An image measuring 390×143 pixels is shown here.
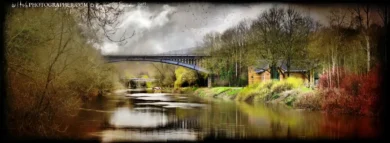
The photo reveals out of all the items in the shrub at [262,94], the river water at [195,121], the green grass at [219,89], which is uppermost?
the green grass at [219,89]

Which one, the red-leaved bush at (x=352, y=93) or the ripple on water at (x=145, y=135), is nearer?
the ripple on water at (x=145, y=135)

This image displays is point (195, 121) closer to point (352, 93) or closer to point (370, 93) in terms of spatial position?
point (352, 93)

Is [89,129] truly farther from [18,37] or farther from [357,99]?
[357,99]

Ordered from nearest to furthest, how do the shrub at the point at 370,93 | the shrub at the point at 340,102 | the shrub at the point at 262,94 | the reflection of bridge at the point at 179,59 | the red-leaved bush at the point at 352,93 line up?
1. the shrub at the point at 370,93
2. the red-leaved bush at the point at 352,93
3. the shrub at the point at 340,102
4. the reflection of bridge at the point at 179,59
5. the shrub at the point at 262,94

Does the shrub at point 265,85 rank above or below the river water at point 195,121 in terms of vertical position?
above

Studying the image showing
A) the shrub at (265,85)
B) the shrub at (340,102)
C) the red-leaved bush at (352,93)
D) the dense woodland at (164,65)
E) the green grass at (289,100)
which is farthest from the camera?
the green grass at (289,100)

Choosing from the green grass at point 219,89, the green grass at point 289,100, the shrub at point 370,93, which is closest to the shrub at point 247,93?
the green grass at point 219,89

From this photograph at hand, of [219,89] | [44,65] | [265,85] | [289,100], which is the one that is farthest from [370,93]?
[44,65]

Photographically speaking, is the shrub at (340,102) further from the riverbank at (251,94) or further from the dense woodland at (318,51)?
the riverbank at (251,94)

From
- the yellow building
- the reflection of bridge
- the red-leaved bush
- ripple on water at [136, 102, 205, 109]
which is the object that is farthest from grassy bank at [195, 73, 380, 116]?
the reflection of bridge
